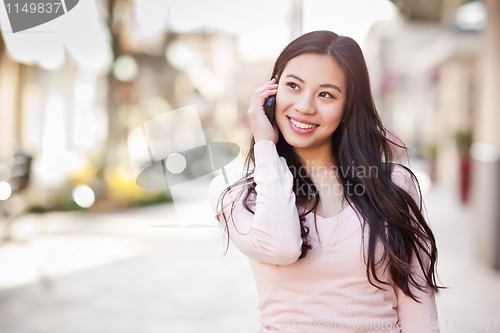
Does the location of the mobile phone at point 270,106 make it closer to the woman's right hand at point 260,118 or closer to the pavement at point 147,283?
the woman's right hand at point 260,118

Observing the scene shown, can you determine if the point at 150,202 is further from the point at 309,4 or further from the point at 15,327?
the point at 309,4

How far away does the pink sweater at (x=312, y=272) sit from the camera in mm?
1323

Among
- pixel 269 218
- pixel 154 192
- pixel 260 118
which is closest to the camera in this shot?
pixel 269 218

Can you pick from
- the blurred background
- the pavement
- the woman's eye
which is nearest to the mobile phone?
the woman's eye

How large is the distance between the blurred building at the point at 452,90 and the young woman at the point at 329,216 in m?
0.27

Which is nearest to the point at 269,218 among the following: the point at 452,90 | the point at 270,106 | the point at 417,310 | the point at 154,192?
the point at 270,106

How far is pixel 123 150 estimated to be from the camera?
1241cm

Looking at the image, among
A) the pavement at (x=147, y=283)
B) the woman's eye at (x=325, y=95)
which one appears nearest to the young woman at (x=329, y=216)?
the woman's eye at (x=325, y=95)

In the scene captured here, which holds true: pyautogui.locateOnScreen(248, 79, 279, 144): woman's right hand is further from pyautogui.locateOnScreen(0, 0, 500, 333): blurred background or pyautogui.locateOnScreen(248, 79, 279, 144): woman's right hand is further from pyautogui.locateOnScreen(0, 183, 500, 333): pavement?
pyautogui.locateOnScreen(0, 183, 500, 333): pavement

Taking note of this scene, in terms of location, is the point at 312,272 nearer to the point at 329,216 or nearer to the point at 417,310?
the point at 329,216

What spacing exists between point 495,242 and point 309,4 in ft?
15.0

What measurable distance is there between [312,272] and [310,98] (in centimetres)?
43

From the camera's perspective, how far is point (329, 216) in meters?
1.45

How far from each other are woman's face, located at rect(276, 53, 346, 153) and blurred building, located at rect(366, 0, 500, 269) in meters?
0.37
